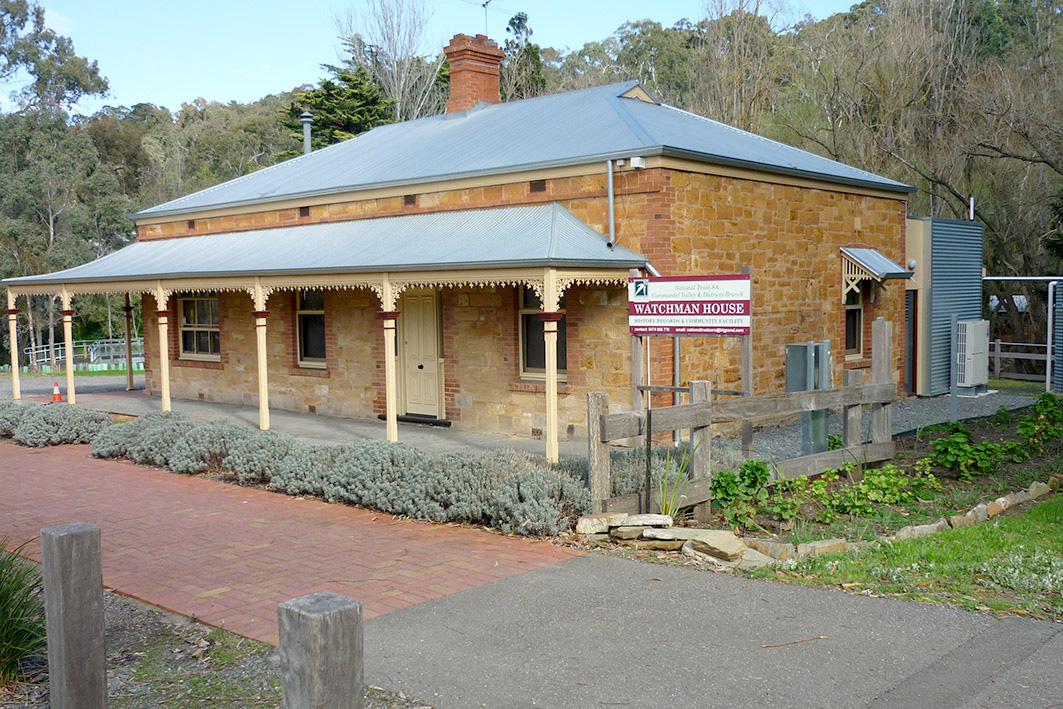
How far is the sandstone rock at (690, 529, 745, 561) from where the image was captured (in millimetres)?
7090

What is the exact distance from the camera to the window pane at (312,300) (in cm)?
1631

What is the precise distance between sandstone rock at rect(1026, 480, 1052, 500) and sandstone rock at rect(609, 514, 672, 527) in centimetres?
401

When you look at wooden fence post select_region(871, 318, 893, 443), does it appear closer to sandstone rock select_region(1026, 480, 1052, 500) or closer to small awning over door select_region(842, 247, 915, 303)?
sandstone rock select_region(1026, 480, 1052, 500)

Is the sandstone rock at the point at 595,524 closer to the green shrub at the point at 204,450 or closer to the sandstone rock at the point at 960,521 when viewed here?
the sandstone rock at the point at 960,521

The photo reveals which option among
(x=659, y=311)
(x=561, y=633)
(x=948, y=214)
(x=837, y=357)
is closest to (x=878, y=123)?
(x=948, y=214)

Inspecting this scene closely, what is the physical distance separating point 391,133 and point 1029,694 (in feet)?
53.7

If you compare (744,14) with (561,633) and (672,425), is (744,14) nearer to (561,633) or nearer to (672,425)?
(672,425)

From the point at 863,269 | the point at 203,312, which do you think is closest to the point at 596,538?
the point at 863,269

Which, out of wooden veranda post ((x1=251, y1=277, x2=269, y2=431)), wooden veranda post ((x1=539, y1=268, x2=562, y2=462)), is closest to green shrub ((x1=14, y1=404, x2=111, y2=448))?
wooden veranda post ((x1=251, y1=277, x2=269, y2=431))

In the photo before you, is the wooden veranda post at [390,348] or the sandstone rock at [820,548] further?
the wooden veranda post at [390,348]

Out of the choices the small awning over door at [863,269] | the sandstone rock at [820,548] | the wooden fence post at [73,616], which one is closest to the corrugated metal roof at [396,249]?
the sandstone rock at [820,548]

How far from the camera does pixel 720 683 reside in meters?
4.79

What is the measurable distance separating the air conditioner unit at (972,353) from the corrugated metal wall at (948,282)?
1.95m

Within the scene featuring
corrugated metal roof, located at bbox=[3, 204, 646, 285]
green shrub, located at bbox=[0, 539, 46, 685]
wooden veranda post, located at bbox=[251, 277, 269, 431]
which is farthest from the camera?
wooden veranda post, located at bbox=[251, 277, 269, 431]
